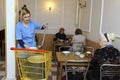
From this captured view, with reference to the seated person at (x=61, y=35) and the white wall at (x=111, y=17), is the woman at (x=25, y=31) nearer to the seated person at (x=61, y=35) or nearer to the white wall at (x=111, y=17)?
the white wall at (x=111, y=17)

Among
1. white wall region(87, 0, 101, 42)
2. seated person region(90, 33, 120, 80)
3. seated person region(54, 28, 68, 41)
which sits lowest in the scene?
seated person region(90, 33, 120, 80)

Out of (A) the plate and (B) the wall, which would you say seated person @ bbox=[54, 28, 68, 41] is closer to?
(B) the wall

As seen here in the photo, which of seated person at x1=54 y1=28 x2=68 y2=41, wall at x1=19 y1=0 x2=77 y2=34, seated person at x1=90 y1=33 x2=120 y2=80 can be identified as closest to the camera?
seated person at x1=90 y1=33 x2=120 y2=80

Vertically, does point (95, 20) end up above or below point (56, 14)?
below

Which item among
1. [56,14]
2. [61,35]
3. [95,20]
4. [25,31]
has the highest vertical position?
[56,14]

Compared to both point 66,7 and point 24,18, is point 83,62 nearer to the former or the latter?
point 24,18

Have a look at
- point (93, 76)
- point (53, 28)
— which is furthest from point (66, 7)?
point (93, 76)

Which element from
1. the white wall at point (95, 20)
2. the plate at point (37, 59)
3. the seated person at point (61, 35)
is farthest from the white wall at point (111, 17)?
the seated person at point (61, 35)

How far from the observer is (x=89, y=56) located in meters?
3.41

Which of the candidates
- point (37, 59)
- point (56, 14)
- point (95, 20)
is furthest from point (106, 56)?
point (56, 14)

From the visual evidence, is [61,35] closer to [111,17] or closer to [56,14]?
[56,14]

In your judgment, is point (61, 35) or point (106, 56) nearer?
point (106, 56)

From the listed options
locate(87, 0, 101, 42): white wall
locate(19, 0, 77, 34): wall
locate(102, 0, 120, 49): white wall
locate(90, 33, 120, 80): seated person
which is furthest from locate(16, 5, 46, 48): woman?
locate(19, 0, 77, 34): wall

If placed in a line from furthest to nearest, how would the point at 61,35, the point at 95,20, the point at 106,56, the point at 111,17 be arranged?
the point at 61,35, the point at 95,20, the point at 111,17, the point at 106,56
